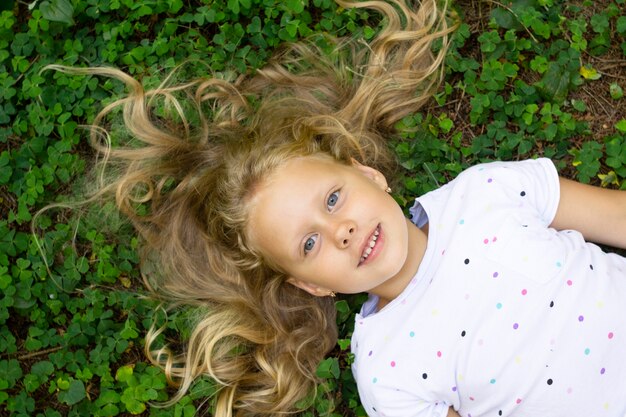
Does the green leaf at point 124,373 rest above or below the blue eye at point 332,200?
below

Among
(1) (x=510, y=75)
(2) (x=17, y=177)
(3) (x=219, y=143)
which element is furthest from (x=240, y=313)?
(1) (x=510, y=75)

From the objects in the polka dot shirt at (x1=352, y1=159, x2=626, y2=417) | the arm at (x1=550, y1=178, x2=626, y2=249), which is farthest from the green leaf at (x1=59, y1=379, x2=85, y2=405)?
the arm at (x1=550, y1=178, x2=626, y2=249)

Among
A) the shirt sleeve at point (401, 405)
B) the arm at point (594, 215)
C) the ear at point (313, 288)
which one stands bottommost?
the shirt sleeve at point (401, 405)

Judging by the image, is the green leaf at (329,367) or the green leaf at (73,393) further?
the green leaf at (73,393)

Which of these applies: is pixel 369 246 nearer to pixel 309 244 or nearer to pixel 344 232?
pixel 344 232

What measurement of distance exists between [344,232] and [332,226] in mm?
64

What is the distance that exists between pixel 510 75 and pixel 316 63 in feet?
3.48

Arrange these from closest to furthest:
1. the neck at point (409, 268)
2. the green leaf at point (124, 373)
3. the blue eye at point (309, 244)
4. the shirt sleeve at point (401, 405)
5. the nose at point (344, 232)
A: the nose at point (344, 232) → the blue eye at point (309, 244) → the shirt sleeve at point (401, 405) → the neck at point (409, 268) → the green leaf at point (124, 373)

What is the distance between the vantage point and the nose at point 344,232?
331cm

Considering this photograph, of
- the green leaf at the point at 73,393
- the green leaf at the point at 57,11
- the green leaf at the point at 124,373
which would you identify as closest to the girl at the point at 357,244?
the green leaf at the point at 124,373

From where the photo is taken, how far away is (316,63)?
4.27 m

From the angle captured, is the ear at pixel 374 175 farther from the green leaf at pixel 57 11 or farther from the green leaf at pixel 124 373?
the green leaf at pixel 57 11

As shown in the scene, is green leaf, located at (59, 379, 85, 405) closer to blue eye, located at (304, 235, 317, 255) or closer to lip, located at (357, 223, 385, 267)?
blue eye, located at (304, 235, 317, 255)

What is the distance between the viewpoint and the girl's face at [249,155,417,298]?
3.36 m
